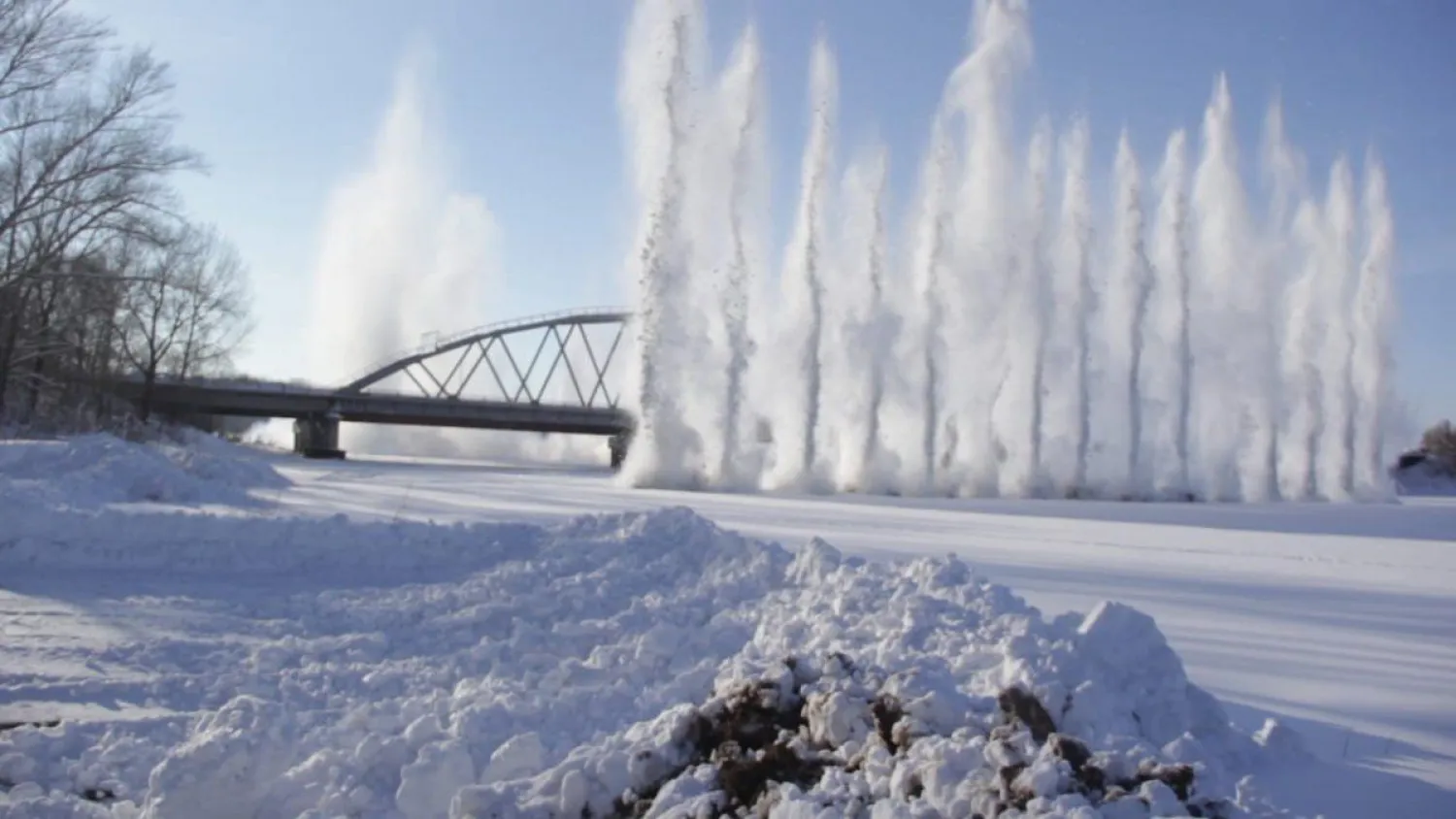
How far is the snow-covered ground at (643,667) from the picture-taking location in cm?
629

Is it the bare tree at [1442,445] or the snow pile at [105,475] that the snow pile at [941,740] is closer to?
the snow pile at [105,475]

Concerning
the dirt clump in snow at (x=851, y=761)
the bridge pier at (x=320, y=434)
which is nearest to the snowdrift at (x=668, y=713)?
the dirt clump in snow at (x=851, y=761)

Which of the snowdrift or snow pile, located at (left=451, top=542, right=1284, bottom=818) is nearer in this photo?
snow pile, located at (left=451, top=542, right=1284, bottom=818)

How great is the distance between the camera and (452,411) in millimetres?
82938

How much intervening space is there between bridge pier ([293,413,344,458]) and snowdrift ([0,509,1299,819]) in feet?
240

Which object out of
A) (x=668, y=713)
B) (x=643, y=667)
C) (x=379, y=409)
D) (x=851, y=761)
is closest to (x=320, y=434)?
(x=379, y=409)

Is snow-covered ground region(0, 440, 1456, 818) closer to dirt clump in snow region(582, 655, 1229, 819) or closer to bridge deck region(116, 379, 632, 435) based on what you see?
dirt clump in snow region(582, 655, 1229, 819)

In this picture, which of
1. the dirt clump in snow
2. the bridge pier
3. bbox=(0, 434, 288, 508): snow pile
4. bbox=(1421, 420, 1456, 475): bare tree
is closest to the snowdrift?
the dirt clump in snow

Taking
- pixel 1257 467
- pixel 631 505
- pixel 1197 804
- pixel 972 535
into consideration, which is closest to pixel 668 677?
pixel 1197 804

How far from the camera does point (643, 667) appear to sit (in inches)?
359

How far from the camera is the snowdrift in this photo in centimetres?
569

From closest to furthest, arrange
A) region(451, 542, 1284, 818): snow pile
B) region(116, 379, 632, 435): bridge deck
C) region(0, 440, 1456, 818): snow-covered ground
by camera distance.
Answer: region(451, 542, 1284, 818): snow pile, region(0, 440, 1456, 818): snow-covered ground, region(116, 379, 632, 435): bridge deck

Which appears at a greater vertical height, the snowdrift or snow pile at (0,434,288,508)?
snow pile at (0,434,288,508)

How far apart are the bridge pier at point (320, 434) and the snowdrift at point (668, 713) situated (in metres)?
73.2
